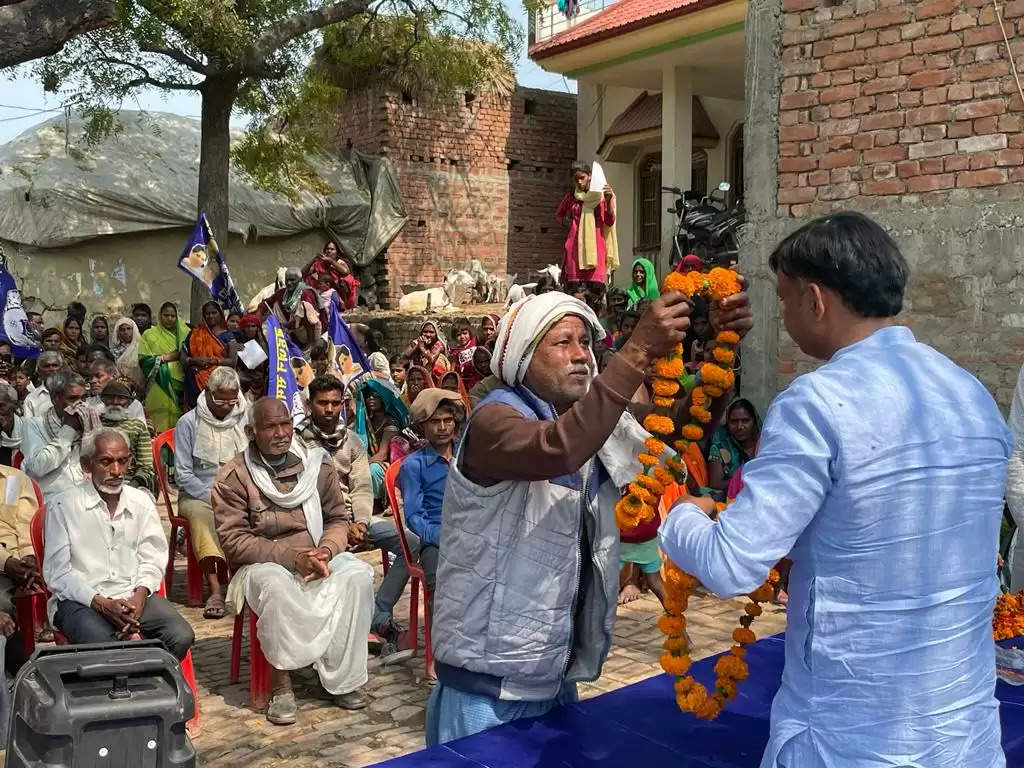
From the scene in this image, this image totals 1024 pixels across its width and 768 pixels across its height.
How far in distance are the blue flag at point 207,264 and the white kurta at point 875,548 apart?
9.81 metres

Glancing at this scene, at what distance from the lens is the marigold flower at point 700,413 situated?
8.63 feet

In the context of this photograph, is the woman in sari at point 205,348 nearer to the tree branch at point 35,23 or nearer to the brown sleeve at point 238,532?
the tree branch at point 35,23

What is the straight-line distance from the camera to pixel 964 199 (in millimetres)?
6082

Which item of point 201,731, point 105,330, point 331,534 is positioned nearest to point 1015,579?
point 331,534

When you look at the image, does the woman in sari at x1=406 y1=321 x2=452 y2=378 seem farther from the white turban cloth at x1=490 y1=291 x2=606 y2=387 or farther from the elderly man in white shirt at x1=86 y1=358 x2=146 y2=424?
the white turban cloth at x1=490 y1=291 x2=606 y2=387

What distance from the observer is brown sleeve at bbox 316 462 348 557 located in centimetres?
522

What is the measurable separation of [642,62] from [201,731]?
1283 centimetres

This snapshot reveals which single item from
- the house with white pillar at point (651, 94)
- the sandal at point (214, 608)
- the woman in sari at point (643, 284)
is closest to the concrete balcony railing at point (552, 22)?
the house with white pillar at point (651, 94)

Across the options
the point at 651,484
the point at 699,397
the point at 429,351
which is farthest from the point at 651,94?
the point at 651,484

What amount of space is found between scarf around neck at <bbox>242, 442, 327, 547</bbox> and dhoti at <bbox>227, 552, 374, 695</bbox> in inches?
11.2

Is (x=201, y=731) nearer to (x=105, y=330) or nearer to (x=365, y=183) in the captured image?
(x=105, y=330)

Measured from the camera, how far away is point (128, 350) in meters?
11.7

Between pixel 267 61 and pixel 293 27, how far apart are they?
667 mm

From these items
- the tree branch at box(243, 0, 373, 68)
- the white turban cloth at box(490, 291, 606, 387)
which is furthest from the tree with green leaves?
the white turban cloth at box(490, 291, 606, 387)
